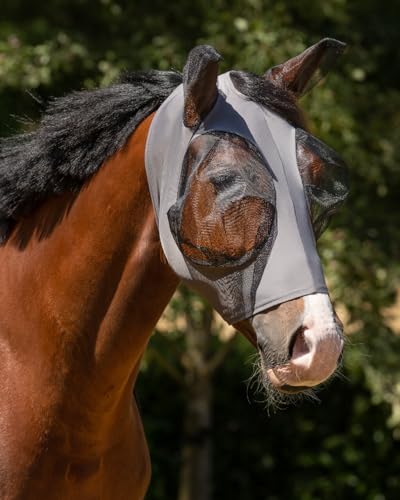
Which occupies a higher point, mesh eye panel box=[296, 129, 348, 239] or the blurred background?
mesh eye panel box=[296, 129, 348, 239]

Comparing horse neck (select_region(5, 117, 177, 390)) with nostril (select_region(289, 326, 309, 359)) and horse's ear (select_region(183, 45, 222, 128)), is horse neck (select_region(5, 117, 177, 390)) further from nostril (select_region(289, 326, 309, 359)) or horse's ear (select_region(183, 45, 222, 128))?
nostril (select_region(289, 326, 309, 359))

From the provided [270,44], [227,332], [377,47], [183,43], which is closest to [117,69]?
[183,43]

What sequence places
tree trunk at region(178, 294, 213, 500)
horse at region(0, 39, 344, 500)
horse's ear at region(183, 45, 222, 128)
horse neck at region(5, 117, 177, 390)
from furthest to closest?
tree trunk at region(178, 294, 213, 500) → horse neck at region(5, 117, 177, 390) → horse at region(0, 39, 344, 500) → horse's ear at region(183, 45, 222, 128)

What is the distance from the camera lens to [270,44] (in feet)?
16.9

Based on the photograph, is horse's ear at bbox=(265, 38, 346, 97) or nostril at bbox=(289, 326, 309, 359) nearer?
nostril at bbox=(289, 326, 309, 359)

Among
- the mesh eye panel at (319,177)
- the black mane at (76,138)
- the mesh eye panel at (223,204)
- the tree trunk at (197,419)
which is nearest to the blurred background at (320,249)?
the tree trunk at (197,419)

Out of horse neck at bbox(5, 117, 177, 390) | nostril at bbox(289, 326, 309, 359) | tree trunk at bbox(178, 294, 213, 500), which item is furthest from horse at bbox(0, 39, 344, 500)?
tree trunk at bbox(178, 294, 213, 500)

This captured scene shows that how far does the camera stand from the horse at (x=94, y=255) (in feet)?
8.05

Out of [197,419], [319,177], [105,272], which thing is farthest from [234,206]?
[197,419]

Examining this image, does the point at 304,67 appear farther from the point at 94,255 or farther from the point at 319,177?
the point at 94,255

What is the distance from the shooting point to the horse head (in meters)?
2.24

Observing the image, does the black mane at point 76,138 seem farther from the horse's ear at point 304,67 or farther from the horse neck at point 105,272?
the horse's ear at point 304,67

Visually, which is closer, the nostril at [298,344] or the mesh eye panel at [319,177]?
the nostril at [298,344]

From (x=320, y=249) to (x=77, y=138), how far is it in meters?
2.88
